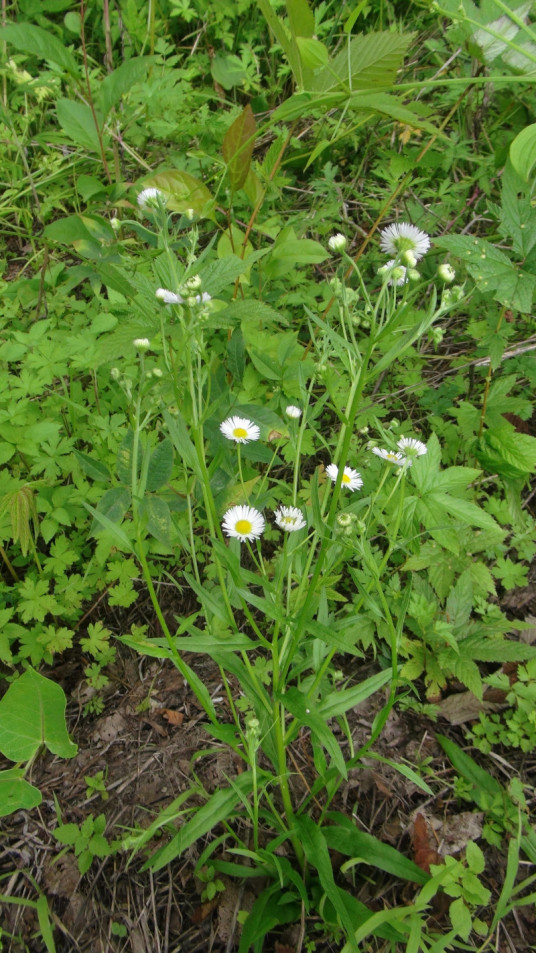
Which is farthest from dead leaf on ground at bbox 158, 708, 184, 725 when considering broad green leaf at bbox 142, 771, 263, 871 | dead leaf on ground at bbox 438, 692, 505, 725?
dead leaf on ground at bbox 438, 692, 505, 725

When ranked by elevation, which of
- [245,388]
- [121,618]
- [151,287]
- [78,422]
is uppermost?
[151,287]

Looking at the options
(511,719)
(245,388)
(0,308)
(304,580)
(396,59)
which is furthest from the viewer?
(0,308)

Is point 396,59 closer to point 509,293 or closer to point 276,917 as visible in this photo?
point 509,293

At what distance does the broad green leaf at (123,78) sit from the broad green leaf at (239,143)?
18.7 inches

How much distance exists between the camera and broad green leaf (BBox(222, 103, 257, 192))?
5.08 ft

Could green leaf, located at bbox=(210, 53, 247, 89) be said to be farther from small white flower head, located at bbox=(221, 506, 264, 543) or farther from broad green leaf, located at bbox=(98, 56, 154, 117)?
small white flower head, located at bbox=(221, 506, 264, 543)

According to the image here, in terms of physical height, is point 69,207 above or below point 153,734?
above

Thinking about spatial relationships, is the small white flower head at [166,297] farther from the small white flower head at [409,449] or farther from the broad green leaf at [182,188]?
the broad green leaf at [182,188]

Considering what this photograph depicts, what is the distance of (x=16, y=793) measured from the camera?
1207 mm

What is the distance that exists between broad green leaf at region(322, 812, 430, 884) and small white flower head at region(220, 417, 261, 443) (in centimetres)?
87

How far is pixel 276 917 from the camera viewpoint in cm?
118

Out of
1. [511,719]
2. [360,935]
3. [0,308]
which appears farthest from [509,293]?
[0,308]

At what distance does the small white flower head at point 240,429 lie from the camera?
144cm

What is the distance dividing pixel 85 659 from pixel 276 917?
2.59 feet
